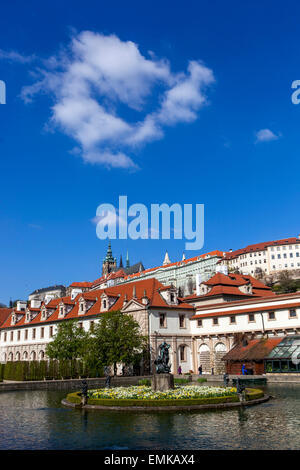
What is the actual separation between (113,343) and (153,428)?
30.0m

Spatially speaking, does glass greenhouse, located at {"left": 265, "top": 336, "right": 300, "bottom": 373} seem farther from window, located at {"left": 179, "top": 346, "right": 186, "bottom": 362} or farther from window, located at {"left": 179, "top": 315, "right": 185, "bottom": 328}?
window, located at {"left": 179, "top": 315, "right": 185, "bottom": 328}

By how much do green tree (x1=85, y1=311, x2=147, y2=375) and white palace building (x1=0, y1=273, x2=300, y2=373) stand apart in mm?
6124

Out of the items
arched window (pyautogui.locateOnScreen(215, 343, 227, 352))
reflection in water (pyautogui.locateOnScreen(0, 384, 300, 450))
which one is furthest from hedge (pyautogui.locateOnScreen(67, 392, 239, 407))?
arched window (pyautogui.locateOnScreen(215, 343, 227, 352))

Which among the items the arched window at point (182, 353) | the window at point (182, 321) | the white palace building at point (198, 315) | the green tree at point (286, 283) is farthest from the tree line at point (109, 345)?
the green tree at point (286, 283)

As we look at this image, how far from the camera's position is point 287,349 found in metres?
43.5

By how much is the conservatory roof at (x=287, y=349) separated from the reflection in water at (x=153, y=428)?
17.1 meters

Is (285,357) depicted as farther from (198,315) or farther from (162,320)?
(162,320)

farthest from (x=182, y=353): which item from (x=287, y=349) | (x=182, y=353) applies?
(x=287, y=349)

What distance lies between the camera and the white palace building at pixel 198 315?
4928cm

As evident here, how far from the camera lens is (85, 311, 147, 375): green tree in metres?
47.4

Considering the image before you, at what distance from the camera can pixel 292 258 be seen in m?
159
